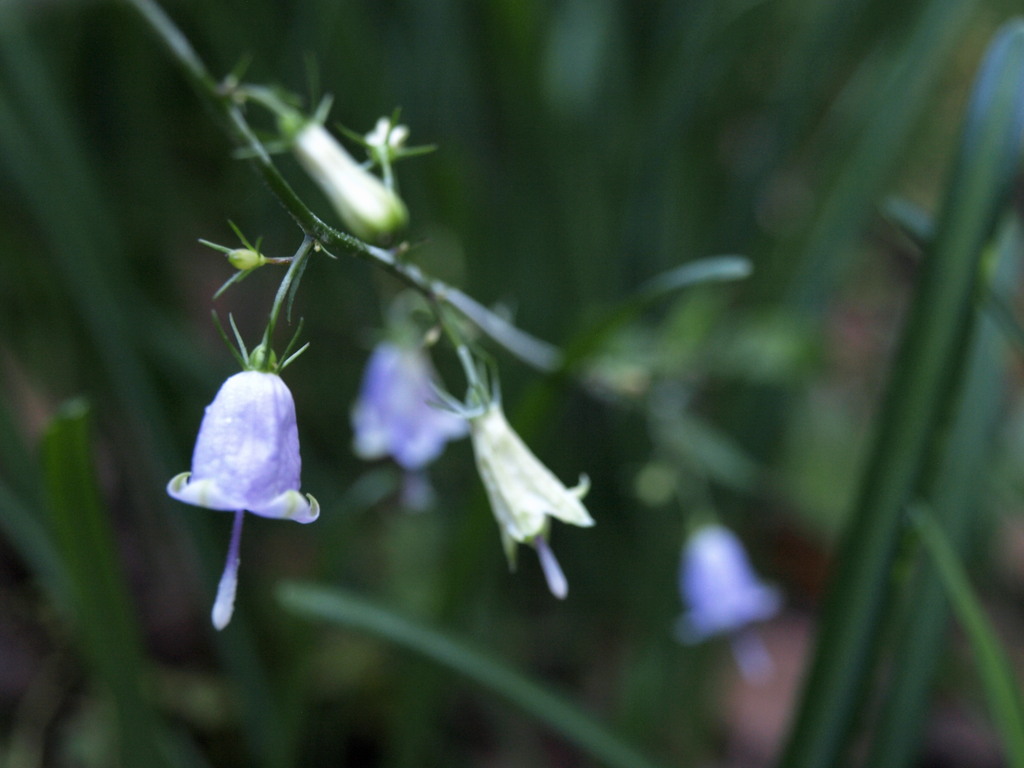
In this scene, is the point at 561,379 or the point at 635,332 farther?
the point at 635,332

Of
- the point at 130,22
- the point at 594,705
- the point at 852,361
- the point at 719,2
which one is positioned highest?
the point at 719,2

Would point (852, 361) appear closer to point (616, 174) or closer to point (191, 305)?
point (616, 174)

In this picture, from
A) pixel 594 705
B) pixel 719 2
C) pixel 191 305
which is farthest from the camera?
pixel 191 305

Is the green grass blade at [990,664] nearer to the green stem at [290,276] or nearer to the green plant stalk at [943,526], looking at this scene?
the green plant stalk at [943,526]

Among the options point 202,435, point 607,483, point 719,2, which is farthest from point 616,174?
point 202,435

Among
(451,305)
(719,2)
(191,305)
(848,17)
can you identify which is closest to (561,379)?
(451,305)

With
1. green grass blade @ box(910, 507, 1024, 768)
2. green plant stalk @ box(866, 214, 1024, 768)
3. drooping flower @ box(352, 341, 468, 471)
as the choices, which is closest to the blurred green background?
drooping flower @ box(352, 341, 468, 471)

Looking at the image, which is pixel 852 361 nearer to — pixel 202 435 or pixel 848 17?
pixel 848 17

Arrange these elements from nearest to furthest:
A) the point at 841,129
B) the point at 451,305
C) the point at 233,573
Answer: the point at 233,573 → the point at 451,305 → the point at 841,129

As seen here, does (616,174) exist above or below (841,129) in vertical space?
below
